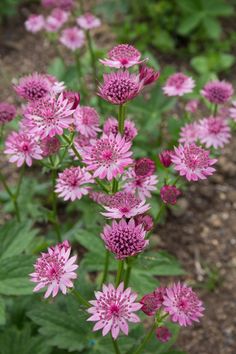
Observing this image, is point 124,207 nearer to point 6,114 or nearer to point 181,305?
point 181,305

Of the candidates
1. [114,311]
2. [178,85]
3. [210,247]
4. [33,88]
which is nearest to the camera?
[114,311]

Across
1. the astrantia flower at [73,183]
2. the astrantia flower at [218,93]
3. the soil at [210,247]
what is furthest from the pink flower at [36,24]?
the astrantia flower at [73,183]

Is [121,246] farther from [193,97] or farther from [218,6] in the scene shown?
[218,6]

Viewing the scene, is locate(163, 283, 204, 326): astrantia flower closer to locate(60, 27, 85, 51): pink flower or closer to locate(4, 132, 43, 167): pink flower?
locate(4, 132, 43, 167): pink flower

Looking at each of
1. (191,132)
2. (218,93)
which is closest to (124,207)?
(191,132)

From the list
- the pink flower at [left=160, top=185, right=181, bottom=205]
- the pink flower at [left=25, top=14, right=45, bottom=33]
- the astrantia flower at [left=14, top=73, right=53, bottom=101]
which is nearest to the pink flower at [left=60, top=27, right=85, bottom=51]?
the pink flower at [left=25, top=14, right=45, bottom=33]

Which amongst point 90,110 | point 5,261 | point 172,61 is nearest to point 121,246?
point 90,110
